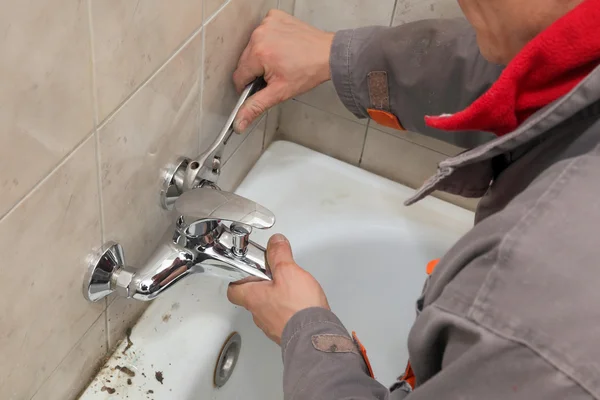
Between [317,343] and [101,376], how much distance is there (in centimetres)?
26

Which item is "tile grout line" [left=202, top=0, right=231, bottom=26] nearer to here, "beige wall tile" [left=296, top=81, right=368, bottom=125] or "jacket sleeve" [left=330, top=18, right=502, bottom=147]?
"jacket sleeve" [left=330, top=18, right=502, bottom=147]

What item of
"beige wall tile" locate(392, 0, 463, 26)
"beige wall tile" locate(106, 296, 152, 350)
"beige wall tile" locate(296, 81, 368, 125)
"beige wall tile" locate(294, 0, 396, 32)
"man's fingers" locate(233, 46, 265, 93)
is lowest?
"beige wall tile" locate(106, 296, 152, 350)

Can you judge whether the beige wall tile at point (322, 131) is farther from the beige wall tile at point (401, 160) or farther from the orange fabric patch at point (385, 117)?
the orange fabric patch at point (385, 117)

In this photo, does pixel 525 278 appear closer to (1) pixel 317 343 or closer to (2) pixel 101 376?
(1) pixel 317 343

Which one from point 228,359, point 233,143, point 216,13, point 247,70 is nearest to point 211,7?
point 216,13

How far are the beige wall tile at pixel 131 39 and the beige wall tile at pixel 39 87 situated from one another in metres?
0.02

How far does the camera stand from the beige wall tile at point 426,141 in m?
0.92

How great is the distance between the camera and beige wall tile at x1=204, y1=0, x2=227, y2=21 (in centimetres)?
63

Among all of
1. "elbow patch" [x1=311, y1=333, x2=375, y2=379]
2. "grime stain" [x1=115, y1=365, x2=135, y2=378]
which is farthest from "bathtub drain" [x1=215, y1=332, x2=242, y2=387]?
"elbow patch" [x1=311, y1=333, x2=375, y2=379]

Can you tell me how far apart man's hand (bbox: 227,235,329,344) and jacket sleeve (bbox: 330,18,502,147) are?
0.24 metres

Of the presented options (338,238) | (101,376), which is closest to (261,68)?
(338,238)

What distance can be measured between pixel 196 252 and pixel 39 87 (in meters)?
0.28

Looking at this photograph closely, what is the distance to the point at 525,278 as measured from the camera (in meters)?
0.34

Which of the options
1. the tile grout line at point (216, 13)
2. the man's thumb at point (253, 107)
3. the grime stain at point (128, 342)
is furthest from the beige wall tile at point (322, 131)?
the grime stain at point (128, 342)
